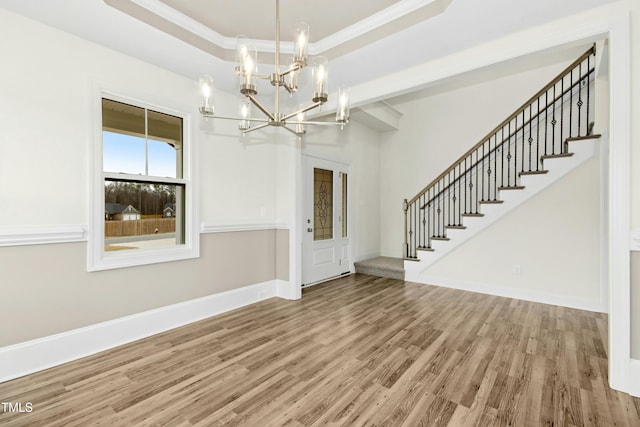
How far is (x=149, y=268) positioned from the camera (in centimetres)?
306

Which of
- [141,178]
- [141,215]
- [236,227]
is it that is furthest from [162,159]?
[236,227]

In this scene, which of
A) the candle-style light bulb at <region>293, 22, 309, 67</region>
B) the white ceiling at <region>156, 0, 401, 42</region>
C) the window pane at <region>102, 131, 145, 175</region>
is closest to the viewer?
the candle-style light bulb at <region>293, 22, 309, 67</region>

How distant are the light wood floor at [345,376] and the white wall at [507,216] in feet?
2.45

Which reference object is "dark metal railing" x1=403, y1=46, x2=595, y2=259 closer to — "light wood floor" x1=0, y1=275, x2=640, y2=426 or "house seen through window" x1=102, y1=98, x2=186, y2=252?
"light wood floor" x1=0, y1=275, x2=640, y2=426

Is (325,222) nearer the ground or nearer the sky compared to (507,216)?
nearer the ground

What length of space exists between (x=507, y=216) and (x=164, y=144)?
15.8 ft

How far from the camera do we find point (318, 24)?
2754 millimetres

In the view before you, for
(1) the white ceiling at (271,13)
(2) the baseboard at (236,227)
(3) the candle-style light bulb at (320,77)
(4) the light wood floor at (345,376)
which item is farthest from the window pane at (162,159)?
(3) the candle-style light bulb at (320,77)

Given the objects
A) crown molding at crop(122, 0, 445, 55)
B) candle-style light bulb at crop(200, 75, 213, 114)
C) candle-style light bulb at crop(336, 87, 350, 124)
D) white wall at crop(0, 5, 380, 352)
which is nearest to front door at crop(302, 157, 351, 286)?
white wall at crop(0, 5, 380, 352)

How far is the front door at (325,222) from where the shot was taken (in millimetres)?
4957

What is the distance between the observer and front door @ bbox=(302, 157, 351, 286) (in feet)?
16.3

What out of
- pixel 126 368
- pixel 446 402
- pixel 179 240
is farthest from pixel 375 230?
pixel 126 368

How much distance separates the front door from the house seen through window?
2114mm

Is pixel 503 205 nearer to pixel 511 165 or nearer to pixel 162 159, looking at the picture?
pixel 511 165
